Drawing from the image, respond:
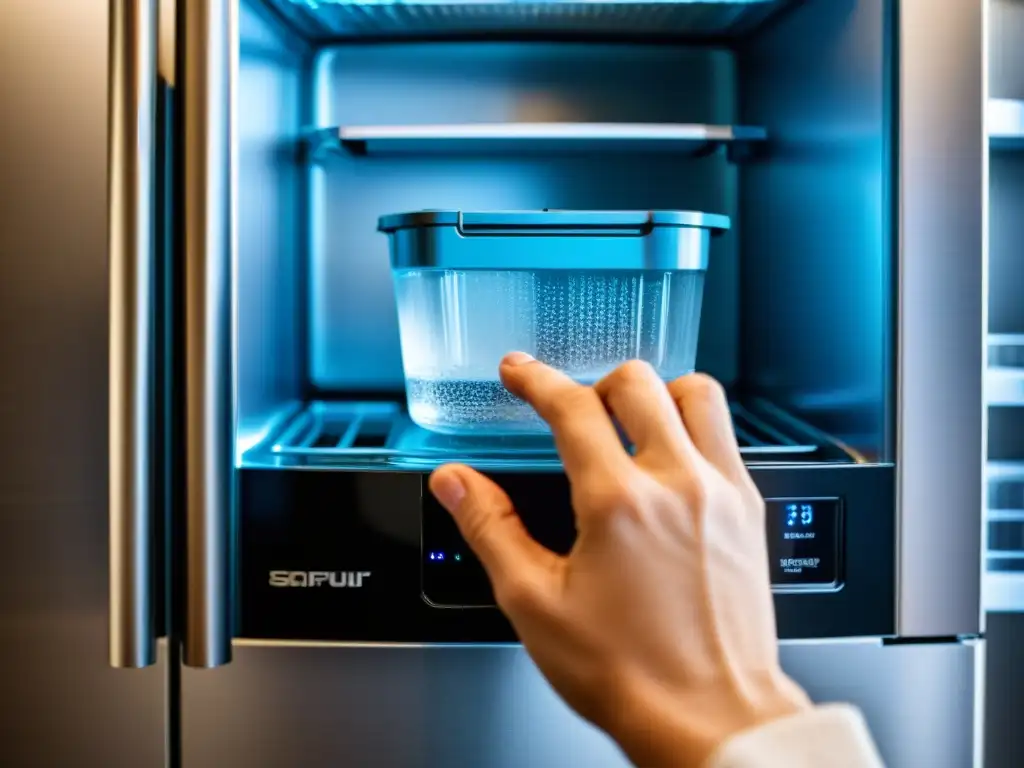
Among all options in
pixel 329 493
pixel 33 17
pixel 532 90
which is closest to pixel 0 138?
pixel 33 17

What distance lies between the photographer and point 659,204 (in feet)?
3.21

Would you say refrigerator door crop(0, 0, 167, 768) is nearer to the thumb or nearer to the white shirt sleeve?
the thumb

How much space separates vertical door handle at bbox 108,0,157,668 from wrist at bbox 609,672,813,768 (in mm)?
344

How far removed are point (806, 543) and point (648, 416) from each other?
251mm

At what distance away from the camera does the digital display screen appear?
0.67 metres

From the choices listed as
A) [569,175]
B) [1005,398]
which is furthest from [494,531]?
[569,175]

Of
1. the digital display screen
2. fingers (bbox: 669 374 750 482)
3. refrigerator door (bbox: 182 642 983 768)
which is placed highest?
fingers (bbox: 669 374 750 482)

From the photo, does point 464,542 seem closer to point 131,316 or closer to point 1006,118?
point 131,316

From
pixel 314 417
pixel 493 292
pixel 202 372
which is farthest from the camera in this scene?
pixel 314 417

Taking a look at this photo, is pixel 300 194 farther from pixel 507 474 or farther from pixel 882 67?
pixel 882 67

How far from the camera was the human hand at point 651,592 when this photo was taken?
433 millimetres

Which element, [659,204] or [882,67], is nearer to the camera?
[882,67]

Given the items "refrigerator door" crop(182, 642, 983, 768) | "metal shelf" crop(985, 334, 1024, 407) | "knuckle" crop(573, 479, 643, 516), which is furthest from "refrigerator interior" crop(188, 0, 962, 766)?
"knuckle" crop(573, 479, 643, 516)

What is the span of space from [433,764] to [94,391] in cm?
34
